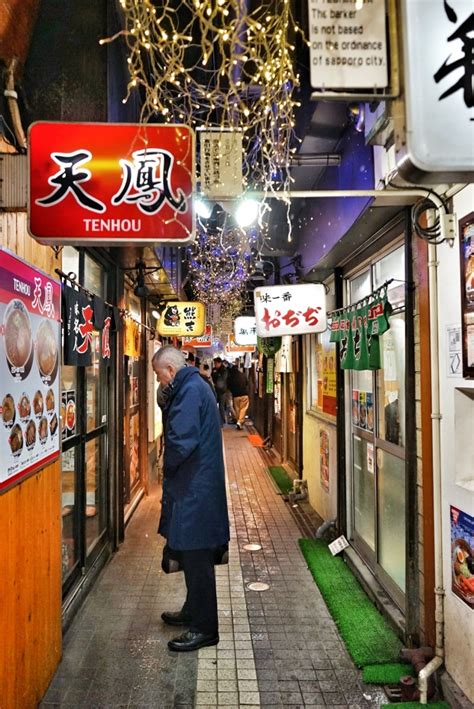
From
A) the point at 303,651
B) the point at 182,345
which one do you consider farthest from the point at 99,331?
the point at 182,345

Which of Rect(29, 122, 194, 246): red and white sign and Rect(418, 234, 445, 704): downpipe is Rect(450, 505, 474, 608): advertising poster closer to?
Rect(418, 234, 445, 704): downpipe

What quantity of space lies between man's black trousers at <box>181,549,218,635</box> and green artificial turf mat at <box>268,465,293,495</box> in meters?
6.48

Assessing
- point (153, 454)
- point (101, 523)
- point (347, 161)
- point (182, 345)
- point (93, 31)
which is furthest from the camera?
point (182, 345)

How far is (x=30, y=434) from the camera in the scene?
3779 mm

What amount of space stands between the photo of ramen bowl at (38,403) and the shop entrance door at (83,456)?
1305 millimetres

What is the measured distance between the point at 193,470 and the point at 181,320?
25.1 ft

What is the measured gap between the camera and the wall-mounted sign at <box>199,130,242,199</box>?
4086mm

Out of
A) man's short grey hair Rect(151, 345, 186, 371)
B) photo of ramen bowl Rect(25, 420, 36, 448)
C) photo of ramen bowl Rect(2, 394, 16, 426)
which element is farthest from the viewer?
man's short grey hair Rect(151, 345, 186, 371)

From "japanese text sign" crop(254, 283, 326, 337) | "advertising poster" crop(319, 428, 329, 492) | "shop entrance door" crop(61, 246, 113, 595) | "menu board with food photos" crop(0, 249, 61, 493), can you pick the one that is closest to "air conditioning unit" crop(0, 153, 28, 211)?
"menu board with food photos" crop(0, 249, 61, 493)

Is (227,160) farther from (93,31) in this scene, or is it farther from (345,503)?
(345,503)

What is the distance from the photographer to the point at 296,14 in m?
5.85

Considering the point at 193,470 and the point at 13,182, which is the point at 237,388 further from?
the point at 13,182

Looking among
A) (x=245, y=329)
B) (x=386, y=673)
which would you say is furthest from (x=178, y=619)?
(x=245, y=329)

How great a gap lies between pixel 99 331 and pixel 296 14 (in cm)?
486
